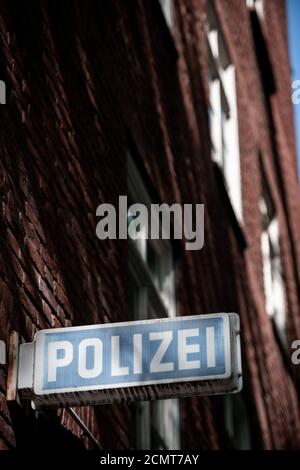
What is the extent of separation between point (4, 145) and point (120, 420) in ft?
5.87

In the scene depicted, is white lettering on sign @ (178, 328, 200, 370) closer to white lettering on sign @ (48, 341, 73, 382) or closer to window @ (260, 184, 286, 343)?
white lettering on sign @ (48, 341, 73, 382)

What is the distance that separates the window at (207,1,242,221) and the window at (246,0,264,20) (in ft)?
9.75

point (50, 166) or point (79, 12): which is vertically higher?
point (79, 12)

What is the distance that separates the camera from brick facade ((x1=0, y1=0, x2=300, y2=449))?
5.14m

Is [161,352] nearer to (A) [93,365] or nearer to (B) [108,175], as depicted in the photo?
(A) [93,365]

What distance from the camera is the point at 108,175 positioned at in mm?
6645

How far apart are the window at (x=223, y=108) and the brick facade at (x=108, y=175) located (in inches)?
8.3

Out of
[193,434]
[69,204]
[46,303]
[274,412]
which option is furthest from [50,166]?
[274,412]

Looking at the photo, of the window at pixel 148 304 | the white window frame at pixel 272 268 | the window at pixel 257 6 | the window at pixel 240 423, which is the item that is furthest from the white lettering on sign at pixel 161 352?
the window at pixel 257 6

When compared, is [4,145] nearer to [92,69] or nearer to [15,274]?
[15,274]

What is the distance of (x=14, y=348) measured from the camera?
15.1 ft

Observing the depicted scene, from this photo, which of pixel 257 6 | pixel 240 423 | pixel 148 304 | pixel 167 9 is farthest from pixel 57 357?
pixel 257 6

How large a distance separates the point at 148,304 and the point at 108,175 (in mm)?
1112

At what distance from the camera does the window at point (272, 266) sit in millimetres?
14453
